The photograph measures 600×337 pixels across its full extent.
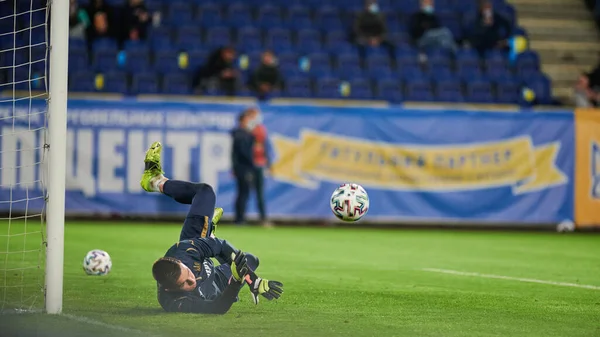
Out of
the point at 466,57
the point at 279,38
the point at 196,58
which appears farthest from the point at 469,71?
the point at 196,58

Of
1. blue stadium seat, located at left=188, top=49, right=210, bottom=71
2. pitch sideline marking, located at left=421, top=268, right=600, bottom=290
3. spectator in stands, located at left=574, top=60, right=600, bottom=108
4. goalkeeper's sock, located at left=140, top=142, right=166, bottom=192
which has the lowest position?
pitch sideline marking, located at left=421, top=268, right=600, bottom=290

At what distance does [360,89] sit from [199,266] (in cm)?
1414

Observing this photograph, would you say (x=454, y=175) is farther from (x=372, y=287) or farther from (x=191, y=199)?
(x=191, y=199)

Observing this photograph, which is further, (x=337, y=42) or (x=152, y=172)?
(x=337, y=42)

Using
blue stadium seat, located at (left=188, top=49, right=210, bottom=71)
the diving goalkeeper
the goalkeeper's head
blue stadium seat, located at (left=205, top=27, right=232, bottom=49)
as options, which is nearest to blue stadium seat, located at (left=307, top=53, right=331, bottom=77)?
blue stadium seat, located at (left=205, top=27, right=232, bottom=49)

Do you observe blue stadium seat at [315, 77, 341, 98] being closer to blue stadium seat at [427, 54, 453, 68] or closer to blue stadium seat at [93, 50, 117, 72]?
blue stadium seat at [427, 54, 453, 68]

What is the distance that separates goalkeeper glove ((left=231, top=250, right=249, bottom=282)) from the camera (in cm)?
799

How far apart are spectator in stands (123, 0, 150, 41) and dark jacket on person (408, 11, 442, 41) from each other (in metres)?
6.28

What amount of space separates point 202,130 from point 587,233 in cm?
779

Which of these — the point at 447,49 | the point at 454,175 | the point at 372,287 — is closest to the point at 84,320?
the point at 372,287

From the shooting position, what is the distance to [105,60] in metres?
21.7

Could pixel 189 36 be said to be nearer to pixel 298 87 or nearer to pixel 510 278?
pixel 298 87

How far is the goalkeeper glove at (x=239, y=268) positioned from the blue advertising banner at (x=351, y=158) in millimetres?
11441

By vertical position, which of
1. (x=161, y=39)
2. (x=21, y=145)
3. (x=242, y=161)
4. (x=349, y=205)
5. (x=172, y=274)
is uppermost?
(x=161, y=39)
